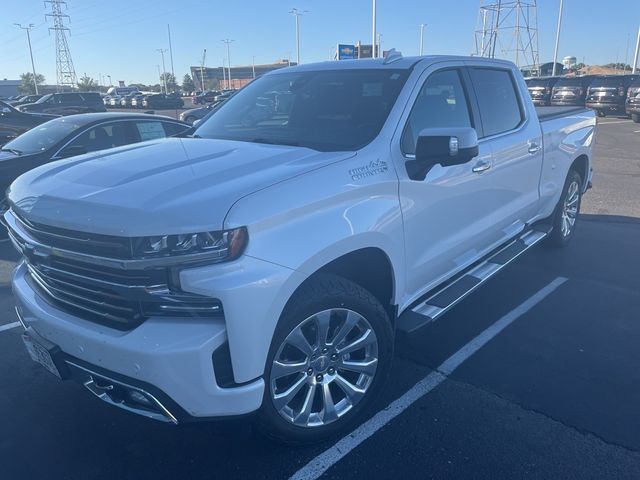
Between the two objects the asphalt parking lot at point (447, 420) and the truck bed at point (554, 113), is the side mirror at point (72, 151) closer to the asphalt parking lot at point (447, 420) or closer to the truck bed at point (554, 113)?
the asphalt parking lot at point (447, 420)

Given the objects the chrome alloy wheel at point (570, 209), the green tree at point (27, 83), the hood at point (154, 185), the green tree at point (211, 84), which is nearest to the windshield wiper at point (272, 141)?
the hood at point (154, 185)

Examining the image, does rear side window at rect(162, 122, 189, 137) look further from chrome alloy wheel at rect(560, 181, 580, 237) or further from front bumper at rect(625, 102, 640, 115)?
front bumper at rect(625, 102, 640, 115)

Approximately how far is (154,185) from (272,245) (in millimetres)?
655

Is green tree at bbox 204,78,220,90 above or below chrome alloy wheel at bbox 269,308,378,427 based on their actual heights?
above

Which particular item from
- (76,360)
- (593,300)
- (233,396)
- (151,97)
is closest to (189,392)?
(233,396)

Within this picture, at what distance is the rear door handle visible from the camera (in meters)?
4.79

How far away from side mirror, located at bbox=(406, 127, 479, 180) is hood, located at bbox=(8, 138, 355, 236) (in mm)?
455

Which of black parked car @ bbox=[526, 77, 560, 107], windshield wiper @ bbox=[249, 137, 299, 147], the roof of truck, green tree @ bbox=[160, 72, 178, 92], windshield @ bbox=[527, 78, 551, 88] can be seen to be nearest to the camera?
windshield wiper @ bbox=[249, 137, 299, 147]

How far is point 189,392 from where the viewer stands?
2283 mm

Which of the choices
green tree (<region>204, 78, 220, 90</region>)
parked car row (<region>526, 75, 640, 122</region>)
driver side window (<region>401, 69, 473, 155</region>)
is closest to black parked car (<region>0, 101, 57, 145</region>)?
driver side window (<region>401, 69, 473, 155</region>)

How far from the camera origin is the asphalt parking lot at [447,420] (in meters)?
2.82

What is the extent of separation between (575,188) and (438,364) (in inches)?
139

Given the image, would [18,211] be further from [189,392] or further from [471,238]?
[471,238]

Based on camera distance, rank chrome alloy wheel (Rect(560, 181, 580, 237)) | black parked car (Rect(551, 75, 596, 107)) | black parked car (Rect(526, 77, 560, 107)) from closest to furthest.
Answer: chrome alloy wheel (Rect(560, 181, 580, 237)), black parked car (Rect(551, 75, 596, 107)), black parked car (Rect(526, 77, 560, 107))
